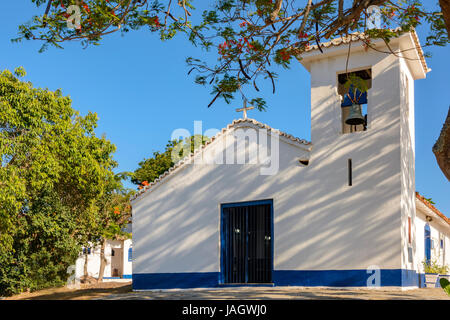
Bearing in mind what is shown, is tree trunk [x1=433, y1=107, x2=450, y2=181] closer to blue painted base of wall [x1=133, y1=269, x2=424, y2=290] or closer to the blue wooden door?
blue painted base of wall [x1=133, y1=269, x2=424, y2=290]

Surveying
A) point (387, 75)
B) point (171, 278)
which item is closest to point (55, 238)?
point (171, 278)

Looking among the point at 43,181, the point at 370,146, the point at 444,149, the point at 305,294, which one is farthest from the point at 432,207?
the point at 43,181

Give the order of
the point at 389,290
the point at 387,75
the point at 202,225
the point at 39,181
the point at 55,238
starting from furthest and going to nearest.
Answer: the point at 55,238 < the point at 39,181 < the point at 202,225 < the point at 387,75 < the point at 389,290

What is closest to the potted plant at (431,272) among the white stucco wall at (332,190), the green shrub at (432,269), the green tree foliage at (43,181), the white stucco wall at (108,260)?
the green shrub at (432,269)

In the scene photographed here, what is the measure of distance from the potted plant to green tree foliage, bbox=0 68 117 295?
13439 millimetres

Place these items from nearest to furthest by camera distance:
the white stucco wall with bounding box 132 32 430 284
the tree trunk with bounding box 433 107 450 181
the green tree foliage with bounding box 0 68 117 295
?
the tree trunk with bounding box 433 107 450 181, the white stucco wall with bounding box 132 32 430 284, the green tree foliage with bounding box 0 68 117 295

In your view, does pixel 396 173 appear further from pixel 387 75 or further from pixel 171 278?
pixel 171 278

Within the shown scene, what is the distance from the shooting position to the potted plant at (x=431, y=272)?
15349mm

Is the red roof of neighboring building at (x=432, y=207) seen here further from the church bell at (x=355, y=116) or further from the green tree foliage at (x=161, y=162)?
the green tree foliage at (x=161, y=162)

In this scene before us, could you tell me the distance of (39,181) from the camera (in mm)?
19859

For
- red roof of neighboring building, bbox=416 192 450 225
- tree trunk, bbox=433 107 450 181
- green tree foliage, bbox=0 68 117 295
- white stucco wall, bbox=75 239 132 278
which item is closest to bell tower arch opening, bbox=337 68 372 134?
red roof of neighboring building, bbox=416 192 450 225

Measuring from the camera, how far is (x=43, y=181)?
20.0m

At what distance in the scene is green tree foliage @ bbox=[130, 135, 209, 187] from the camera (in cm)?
3109
